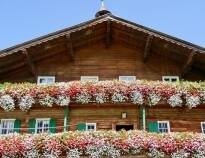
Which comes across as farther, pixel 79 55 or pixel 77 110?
pixel 79 55

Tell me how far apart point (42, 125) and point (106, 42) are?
6.84 metres

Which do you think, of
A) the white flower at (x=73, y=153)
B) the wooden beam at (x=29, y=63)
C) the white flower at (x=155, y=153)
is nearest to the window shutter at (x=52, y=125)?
the wooden beam at (x=29, y=63)

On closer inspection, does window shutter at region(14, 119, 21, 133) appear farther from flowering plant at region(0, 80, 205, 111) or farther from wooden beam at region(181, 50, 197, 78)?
wooden beam at region(181, 50, 197, 78)

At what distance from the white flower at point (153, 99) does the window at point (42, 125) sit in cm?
569

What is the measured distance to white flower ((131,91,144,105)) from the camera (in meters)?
22.0

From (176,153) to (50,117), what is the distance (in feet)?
24.9

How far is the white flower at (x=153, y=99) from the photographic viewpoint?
22109 mm

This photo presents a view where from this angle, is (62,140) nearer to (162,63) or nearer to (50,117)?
(50,117)

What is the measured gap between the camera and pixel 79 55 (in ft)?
86.2

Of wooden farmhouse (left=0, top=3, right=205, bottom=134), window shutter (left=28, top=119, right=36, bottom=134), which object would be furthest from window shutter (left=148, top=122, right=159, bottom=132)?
window shutter (left=28, top=119, right=36, bottom=134)

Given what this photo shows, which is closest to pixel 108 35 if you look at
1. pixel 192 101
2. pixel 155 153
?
pixel 192 101

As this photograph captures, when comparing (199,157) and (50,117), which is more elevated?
(50,117)

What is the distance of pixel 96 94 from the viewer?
22016 millimetres

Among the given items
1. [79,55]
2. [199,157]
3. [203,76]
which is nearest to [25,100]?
[79,55]
